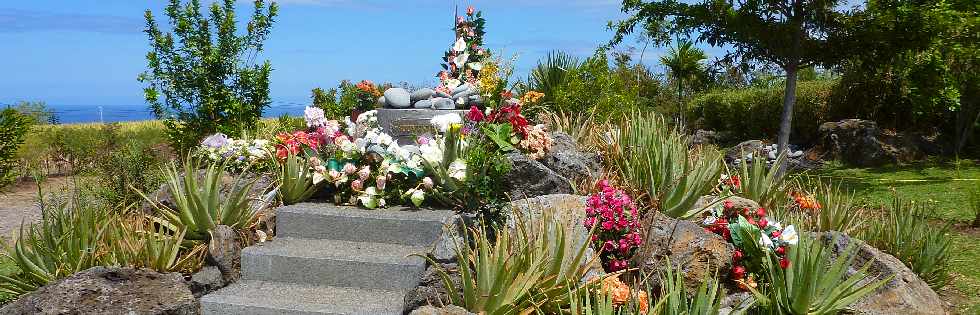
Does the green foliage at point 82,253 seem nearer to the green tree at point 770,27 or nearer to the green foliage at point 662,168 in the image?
the green foliage at point 662,168

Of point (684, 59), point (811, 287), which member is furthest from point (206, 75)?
point (684, 59)

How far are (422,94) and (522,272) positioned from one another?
163 inches

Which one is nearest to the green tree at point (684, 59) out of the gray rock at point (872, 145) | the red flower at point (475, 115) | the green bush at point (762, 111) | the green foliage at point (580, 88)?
the green bush at point (762, 111)

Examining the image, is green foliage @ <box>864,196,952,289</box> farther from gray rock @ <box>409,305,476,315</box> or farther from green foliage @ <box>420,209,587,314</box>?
gray rock @ <box>409,305,476,315</box>

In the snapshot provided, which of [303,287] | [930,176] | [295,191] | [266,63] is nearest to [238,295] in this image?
[303,287]

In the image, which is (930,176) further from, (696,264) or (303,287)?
(303,287)

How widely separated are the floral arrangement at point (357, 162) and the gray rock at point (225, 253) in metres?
1.09

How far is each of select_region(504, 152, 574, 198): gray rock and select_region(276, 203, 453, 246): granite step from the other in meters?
0.59

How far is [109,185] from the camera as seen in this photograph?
7910mm

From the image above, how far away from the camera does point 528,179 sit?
20.7ft

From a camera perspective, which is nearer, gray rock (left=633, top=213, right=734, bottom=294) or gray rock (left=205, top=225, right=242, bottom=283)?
gray rock (left=633, top=213, right=734, bottom=294)

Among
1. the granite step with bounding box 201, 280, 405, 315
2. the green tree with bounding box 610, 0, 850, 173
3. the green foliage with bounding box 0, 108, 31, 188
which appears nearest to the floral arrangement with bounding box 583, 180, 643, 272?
the granite step with bounding box 201, 280, 405, 315

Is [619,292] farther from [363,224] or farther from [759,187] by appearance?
[759,187]

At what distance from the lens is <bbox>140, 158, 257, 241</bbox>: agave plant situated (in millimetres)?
5957
